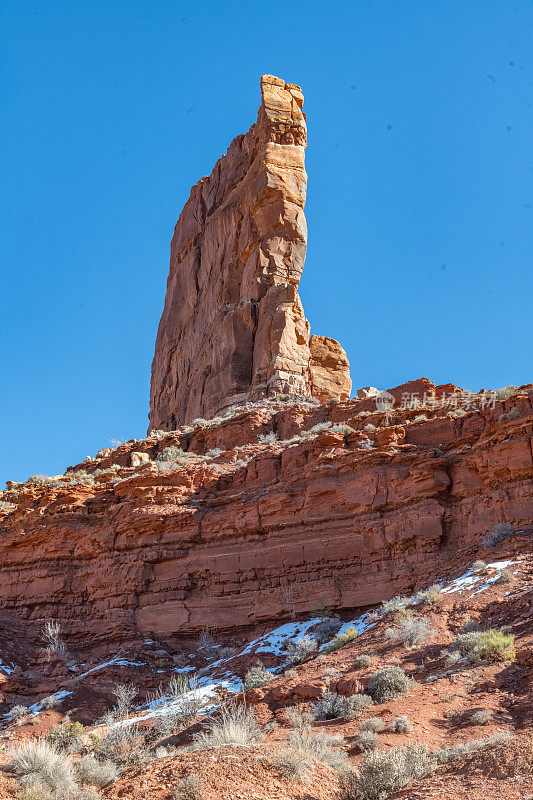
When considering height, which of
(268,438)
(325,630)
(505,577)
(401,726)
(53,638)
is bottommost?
(401,726)

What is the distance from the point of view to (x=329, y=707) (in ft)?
42.3

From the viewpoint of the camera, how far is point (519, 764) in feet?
27.8

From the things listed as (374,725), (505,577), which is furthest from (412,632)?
(374,725)

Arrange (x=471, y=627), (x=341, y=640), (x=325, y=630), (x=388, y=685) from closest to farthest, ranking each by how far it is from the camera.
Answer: (x=388, y=685) → (x=471, y=627) → (x=341, y=640) → (x=325, y=630)

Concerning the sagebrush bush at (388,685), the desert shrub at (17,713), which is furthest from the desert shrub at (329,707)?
the desert shrub at (17,713)

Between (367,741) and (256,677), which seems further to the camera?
(256,677)

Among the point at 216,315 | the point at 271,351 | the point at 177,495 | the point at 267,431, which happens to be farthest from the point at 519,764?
the point at 216,315

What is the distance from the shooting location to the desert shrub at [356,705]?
12.3 m

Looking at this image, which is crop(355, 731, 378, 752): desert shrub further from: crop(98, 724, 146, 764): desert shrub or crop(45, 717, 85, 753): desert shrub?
crop(45, 717, 85, 753): desert shrub

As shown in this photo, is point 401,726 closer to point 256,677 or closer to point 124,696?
point 256,677

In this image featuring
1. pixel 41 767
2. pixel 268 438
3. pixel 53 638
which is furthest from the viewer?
pixel 268 438

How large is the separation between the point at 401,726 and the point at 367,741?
56cm

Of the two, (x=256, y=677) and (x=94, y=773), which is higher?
(x=256, y=677)

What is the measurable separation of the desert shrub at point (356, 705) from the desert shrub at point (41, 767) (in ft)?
14.4
